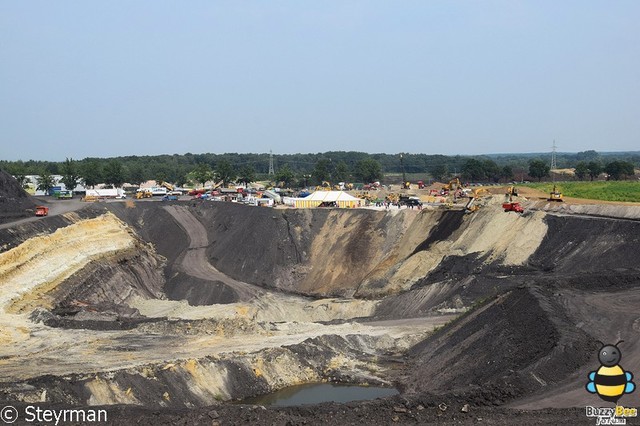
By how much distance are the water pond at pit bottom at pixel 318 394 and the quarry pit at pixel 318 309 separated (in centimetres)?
52

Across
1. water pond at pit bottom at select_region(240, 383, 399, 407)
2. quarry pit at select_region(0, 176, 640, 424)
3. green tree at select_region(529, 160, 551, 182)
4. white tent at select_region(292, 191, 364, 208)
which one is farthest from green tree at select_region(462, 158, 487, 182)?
water pond at pit bottom at select_region(240, 383, 399, 407)

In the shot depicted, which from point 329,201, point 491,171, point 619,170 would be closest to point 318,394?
point 329,201

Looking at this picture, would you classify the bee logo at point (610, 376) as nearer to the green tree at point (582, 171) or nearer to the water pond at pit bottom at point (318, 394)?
the water pond at pit bottom at point (318, 394)

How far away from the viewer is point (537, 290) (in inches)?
1314

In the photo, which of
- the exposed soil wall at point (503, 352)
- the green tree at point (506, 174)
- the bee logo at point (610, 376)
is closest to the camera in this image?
the bee logo at point (610, 376)

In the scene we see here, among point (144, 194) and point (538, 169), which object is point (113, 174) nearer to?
point (144, 194)

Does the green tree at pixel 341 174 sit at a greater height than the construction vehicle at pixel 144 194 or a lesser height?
greater

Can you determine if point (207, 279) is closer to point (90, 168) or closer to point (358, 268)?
point (358, 268)

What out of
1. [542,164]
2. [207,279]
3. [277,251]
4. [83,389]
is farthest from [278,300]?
[542,164]

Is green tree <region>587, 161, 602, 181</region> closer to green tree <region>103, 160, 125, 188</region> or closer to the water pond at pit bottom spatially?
green tree <region>103, 160, 125, 188</region>

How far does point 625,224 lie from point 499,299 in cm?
1731

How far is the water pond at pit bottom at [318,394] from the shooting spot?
29.7 meters

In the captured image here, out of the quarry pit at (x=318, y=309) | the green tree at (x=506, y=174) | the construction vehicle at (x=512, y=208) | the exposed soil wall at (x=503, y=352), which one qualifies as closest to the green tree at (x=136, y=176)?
the quarry pit at (x=318, y=309)

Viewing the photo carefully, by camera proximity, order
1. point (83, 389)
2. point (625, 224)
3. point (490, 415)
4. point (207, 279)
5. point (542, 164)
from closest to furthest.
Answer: point (490, 415) < point (83, 389) < point (625, 224) < point (207, 279) < point (542, 164)
